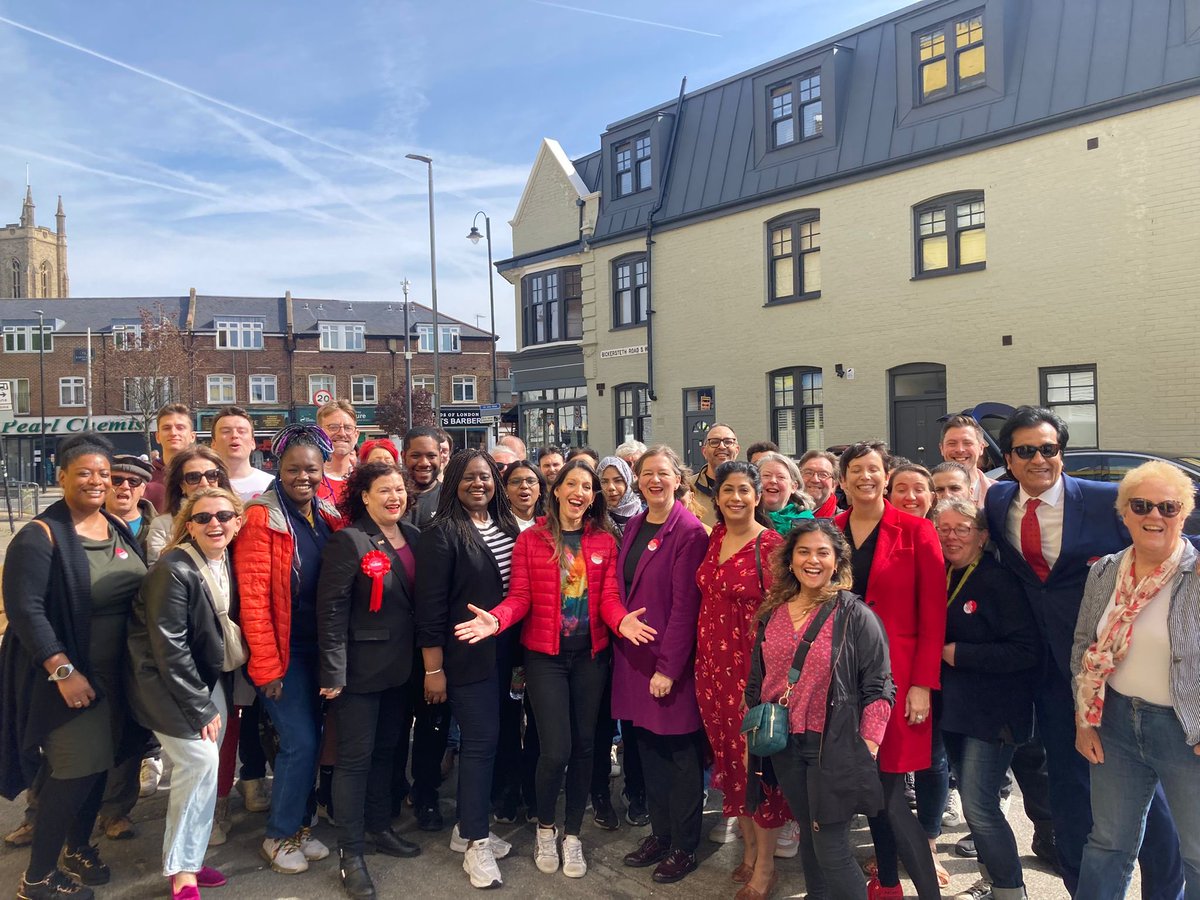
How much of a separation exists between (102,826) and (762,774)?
353 cm

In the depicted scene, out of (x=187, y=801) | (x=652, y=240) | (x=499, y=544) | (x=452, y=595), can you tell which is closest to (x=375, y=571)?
(x=452, y=595)

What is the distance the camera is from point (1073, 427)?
13719 millimetres

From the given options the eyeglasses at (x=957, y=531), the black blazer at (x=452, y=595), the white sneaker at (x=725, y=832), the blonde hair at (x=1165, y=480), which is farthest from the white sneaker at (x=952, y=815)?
the black blazer at (x=452, y=595)

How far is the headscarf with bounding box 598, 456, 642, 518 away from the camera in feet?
16.5

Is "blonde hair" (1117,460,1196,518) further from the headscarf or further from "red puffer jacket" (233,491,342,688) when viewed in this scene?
"red puffer jacket" (233,491,342,688)

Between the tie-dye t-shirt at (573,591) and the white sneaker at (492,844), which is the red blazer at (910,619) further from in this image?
the white sneaker at (492,844)

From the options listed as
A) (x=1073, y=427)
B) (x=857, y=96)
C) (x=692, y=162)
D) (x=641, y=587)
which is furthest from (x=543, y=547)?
(x=692, y=162)

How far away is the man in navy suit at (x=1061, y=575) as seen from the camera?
A: 3.30 m

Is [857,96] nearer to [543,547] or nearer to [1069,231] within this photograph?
[1069,231]

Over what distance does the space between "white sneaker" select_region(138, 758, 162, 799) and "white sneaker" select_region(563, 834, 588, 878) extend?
273 cm

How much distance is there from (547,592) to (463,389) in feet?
145

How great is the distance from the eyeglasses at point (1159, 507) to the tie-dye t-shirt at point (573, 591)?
2.36m

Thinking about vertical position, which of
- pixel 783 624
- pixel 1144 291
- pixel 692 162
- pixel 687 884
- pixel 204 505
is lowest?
pixel 687 884

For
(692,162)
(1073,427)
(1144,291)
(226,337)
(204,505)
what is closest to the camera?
(204,505)
